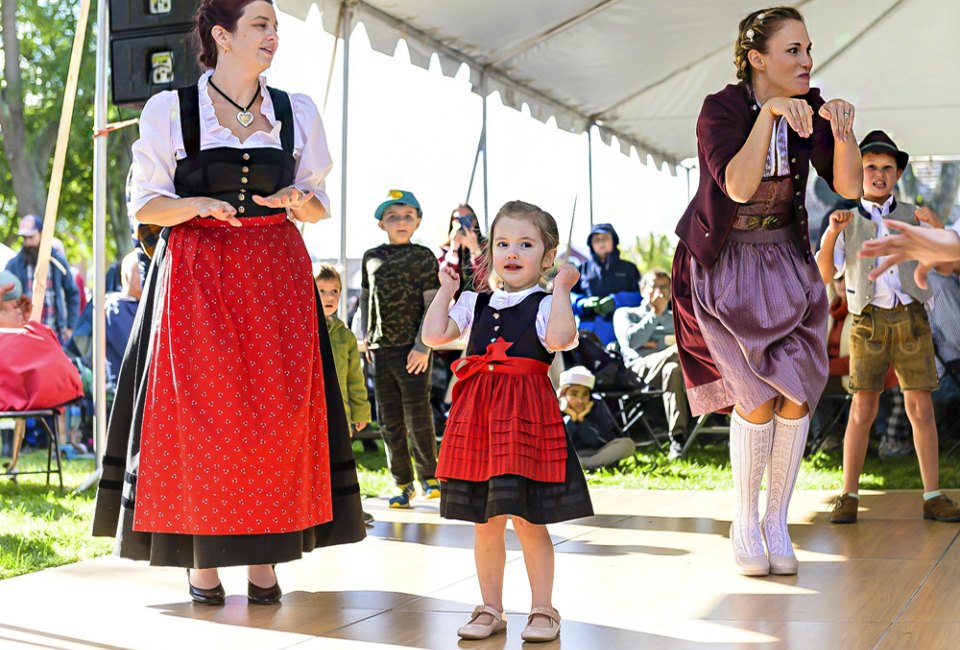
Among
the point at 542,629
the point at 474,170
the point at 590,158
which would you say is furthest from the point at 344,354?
the point at 590,158

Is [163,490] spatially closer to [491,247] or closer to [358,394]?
[491,247]

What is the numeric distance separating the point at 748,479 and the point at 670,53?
7.43 meters

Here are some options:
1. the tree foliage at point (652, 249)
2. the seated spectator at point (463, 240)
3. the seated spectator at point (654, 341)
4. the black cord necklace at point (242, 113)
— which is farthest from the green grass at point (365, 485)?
the tree foliage at point (652, 249)

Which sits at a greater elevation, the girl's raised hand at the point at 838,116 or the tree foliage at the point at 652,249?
the tree foliage at the point at 652,249

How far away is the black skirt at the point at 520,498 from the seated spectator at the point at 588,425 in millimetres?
4473

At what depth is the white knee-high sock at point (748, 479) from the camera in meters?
4.23

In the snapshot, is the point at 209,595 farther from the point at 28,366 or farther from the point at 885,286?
the point at 28,366

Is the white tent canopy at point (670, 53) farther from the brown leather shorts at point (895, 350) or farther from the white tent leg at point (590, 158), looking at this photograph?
the brown leather shorts at point (895, 350)

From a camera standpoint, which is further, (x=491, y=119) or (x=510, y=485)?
(x=491, y=119)

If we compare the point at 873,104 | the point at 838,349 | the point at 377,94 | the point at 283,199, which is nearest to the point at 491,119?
the point at 377,94

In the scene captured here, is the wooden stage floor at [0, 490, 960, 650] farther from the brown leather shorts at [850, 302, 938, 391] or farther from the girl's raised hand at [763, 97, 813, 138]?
the girl's raised hand at [763, 97, 813, 138]

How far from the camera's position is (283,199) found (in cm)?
381

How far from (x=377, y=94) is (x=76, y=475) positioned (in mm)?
3778

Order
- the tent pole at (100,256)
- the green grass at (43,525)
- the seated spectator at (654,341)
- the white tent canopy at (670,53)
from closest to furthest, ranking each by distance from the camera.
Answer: the green grass at (43,525), the tent pole at (100,256), the seated spectator at (654,341), the white tent canopy at (670,53)
